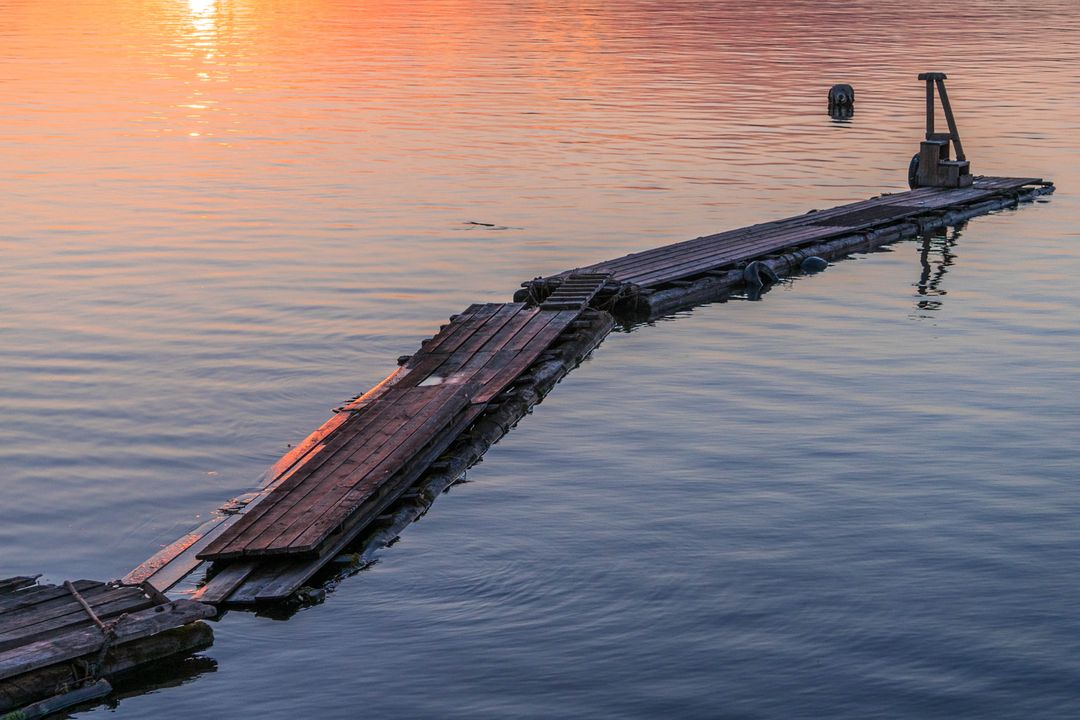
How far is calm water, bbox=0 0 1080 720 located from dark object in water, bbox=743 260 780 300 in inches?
22.4

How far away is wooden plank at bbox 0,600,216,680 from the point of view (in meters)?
12.7

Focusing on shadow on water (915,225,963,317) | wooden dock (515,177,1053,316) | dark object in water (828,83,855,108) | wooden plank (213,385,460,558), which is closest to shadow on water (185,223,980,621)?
wooden plank (213,385,460,558)

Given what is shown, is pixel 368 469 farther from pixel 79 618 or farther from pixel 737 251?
pixel 737 251

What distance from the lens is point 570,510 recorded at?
17.6 metres

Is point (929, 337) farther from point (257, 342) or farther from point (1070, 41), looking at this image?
point (1070, 41)

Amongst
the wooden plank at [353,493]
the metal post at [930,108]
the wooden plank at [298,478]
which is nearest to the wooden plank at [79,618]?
the wooden plank at [298,478]

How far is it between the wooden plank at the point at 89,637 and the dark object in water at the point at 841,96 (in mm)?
48579

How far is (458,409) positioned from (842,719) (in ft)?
28.0

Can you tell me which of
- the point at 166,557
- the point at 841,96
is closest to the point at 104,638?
the point at 166,557

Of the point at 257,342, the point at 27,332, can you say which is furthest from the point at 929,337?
the point at 27,332

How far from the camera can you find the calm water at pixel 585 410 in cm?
1371

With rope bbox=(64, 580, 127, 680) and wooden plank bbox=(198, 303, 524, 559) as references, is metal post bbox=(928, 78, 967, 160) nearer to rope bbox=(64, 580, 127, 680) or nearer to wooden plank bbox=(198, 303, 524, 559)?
wooden plank bbox=(198, 303, 524, 559)

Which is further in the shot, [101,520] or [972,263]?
[972,263]

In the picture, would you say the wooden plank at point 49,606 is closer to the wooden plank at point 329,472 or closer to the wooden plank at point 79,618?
the wooden plank at point 79,618
